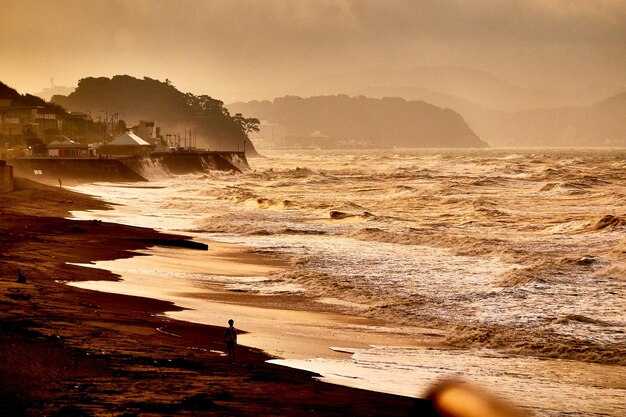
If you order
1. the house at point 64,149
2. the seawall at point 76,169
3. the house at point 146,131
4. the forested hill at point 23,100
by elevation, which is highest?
the forested hill at point 23,100

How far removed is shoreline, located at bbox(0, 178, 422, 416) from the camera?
1110 cm

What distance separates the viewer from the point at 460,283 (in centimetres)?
2717

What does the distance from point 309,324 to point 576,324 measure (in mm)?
6162

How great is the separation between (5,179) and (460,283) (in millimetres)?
39193

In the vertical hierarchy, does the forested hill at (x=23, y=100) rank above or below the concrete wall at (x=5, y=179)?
above

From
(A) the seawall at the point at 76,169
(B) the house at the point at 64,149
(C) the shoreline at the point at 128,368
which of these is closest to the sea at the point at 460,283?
(C) the shoreline at the point at 128,368

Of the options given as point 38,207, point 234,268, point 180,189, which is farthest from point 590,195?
point 234,268

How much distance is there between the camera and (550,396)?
14570 millimetres

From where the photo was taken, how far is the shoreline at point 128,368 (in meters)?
11.1

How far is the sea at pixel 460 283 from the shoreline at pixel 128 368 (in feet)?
4.69

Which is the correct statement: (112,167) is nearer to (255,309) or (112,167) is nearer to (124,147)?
(124,147)

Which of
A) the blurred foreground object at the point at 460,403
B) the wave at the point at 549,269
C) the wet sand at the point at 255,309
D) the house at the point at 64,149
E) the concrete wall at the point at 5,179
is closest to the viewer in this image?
the blurred foreground object at the point at 460,403

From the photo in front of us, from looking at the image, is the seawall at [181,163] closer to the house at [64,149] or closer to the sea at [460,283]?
the house at [64,149]

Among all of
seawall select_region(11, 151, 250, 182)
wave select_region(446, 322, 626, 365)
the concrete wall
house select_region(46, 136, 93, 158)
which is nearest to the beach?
wave select_region(446, 322, 626, 365)
